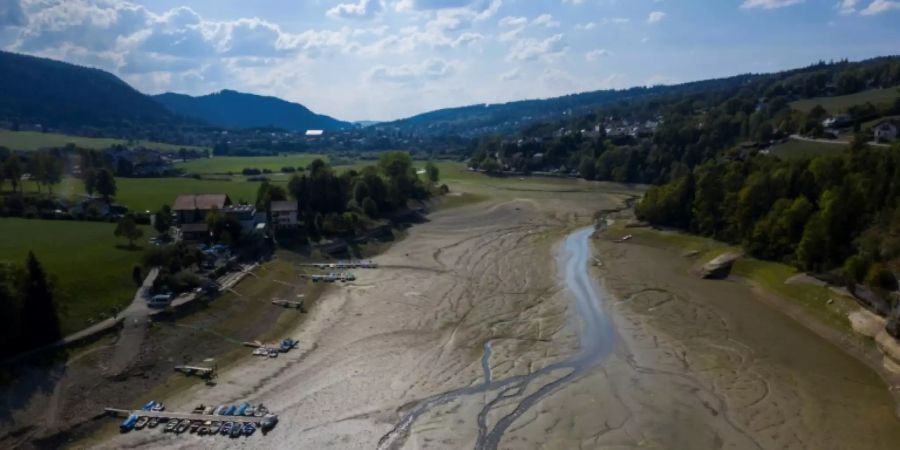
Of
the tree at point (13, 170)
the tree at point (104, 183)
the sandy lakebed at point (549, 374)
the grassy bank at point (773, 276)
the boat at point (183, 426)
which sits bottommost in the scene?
the grassy bank at point (773, 276)

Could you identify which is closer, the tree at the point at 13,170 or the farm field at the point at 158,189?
the tree at the point at 13,170

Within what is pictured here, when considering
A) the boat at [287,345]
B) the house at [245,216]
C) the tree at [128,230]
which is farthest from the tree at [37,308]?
the house at [245,216]

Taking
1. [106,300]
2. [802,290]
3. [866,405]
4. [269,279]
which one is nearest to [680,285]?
[802,290]

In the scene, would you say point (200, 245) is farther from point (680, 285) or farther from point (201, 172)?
point (201, 172)

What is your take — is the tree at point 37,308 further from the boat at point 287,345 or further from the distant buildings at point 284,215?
the distant buildings at point 284,215

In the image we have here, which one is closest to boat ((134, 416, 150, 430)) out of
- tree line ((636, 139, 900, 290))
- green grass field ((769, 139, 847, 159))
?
tree line ((636, 139, 900, 290))

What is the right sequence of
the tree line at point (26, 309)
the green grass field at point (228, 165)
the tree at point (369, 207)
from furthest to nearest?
the green grass field at point (228, 165)
the tree at point (369, 207)
the tree line at point (26, 309)
